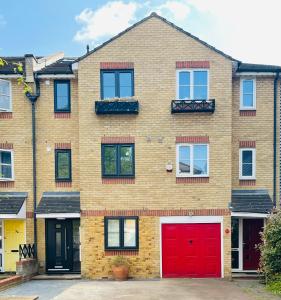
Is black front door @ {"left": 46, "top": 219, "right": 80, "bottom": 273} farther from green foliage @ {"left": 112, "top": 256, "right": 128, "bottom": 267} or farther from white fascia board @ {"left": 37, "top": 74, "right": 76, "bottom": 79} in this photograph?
white fascia board @ {"left": 37, "top": 74, "right": 76, "bottom": 79}

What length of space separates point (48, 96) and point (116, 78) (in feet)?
11.2

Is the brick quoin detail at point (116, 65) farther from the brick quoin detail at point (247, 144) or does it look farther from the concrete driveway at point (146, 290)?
the concrete driveway at point (146, 290)

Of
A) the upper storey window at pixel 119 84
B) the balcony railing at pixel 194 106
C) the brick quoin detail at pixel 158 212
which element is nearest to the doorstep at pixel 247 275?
the brick quoin detail at pixel 158 212

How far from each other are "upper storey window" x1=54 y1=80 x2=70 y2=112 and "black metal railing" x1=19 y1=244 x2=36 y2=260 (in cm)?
624

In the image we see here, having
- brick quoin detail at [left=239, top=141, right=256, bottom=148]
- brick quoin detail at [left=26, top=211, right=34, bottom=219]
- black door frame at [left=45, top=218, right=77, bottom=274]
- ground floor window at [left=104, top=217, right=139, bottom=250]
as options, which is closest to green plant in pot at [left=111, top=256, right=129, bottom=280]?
ground floor window at [left=104, top=217, right=139, bottom=250]

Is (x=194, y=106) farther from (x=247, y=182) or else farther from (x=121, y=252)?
(x=121, y=252)

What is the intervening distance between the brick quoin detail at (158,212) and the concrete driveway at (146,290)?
8.69 feet

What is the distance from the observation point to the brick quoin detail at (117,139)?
13.5 m

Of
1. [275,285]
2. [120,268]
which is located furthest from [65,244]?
[275,285]

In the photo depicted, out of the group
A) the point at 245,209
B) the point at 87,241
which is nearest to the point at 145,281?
the point at 87,241

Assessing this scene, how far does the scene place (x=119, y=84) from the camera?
13.5m

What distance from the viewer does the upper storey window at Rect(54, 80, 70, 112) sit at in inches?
574

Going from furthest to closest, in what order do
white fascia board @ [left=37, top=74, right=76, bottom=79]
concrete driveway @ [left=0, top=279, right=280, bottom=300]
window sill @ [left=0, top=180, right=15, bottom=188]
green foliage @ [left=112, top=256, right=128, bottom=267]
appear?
window sill @ [left=0, top=180, right=15, bottom=188]
white fascia board @ [left=37, top=74, right=76, bottom=79]
green foliage @ [left=112, top=256, right=128, bottom=267]
concrete driveway @ [left=0, top=279, right=280, bottom=300]

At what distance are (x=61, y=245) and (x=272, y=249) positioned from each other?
896cm
